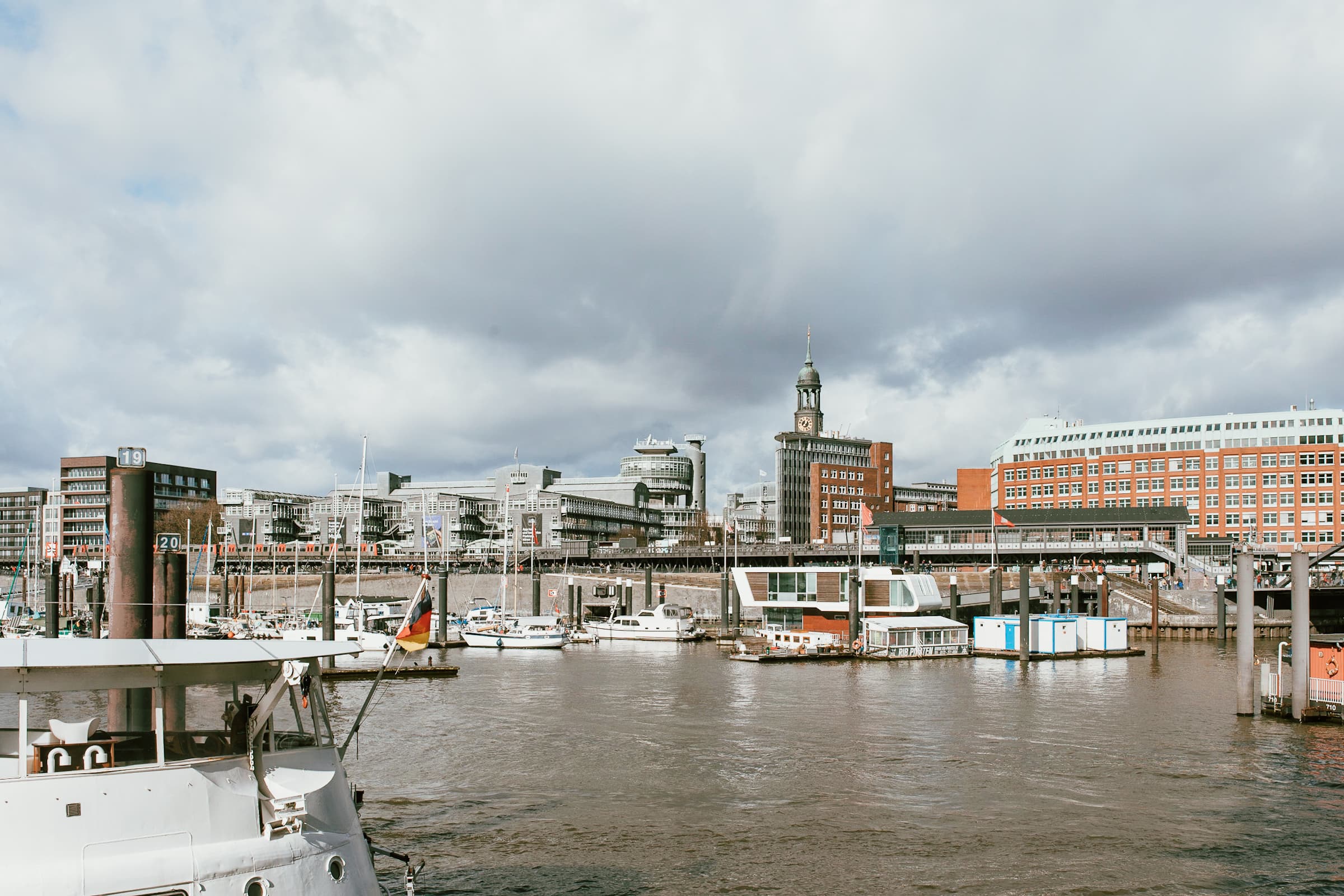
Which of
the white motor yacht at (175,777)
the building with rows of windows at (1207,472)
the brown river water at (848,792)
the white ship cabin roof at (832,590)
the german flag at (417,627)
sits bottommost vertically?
the brown river water at (848,792)

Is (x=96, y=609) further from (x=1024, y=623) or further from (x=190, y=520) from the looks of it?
(x=190, y=520)

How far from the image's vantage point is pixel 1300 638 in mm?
36375

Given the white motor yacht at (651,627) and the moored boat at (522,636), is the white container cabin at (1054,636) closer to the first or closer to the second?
the white motor yacht at (651,627)

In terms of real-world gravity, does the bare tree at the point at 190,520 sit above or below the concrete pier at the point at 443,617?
above

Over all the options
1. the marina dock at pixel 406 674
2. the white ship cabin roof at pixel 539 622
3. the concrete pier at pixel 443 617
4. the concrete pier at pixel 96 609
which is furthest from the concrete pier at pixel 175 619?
the white ship cabin roof at pixel 539 622

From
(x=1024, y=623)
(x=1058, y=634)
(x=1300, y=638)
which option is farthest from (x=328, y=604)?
(x=1300, y=638)

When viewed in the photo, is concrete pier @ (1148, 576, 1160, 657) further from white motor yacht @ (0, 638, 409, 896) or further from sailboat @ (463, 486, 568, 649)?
white motor yacht @ (0, 638, 409, 896)

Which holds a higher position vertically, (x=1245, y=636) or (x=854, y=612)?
(x=1245, y=636)

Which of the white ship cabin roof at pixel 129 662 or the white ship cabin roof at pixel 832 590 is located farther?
the white ship cabin roof at pixel 832 590

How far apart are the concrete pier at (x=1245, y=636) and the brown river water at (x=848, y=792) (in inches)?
39.3

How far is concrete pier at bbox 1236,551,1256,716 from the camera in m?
38.0

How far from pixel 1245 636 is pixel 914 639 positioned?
3400 centimetres

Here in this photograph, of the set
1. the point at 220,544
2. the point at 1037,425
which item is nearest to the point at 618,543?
the point at 220,544

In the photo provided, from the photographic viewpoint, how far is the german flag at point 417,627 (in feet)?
49.5
